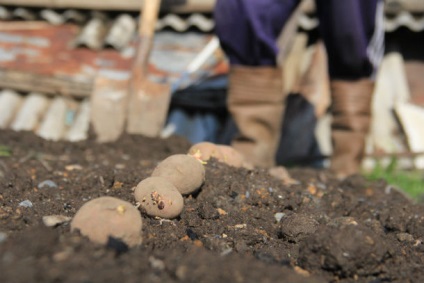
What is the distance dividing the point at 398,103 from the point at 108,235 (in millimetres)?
3016

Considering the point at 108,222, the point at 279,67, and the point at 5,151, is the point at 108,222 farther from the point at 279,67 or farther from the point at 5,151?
the point at 279,67

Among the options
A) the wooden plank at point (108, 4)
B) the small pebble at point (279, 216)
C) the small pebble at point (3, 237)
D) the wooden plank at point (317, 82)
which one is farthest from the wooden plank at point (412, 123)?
the small pebble at point (3, 237)

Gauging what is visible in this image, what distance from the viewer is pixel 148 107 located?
3623mm

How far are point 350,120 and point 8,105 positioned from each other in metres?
2.12

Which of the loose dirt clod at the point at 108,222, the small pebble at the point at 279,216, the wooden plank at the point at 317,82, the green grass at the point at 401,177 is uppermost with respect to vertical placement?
the wooden plank at the point at 317,82

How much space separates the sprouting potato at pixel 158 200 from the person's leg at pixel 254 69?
4.42 feet

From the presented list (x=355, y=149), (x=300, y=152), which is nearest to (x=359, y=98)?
(x=355, y=149)

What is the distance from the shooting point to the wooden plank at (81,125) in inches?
144

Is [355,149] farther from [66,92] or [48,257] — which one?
A: [48,257]

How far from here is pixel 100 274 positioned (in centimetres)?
108

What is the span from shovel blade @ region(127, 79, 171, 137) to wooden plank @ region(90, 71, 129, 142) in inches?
2.5

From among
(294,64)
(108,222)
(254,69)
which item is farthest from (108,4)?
(108,222)

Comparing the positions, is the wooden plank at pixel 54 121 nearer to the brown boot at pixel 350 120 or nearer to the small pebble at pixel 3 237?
the brown boot at pixel 350 120

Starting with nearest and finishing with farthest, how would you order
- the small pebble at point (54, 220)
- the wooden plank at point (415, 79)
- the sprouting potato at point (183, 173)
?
1. the small pebble at point (54, 220)
2. the sprouting potato at point (183, 173)
3. the wooden plank at point (415, 79)
